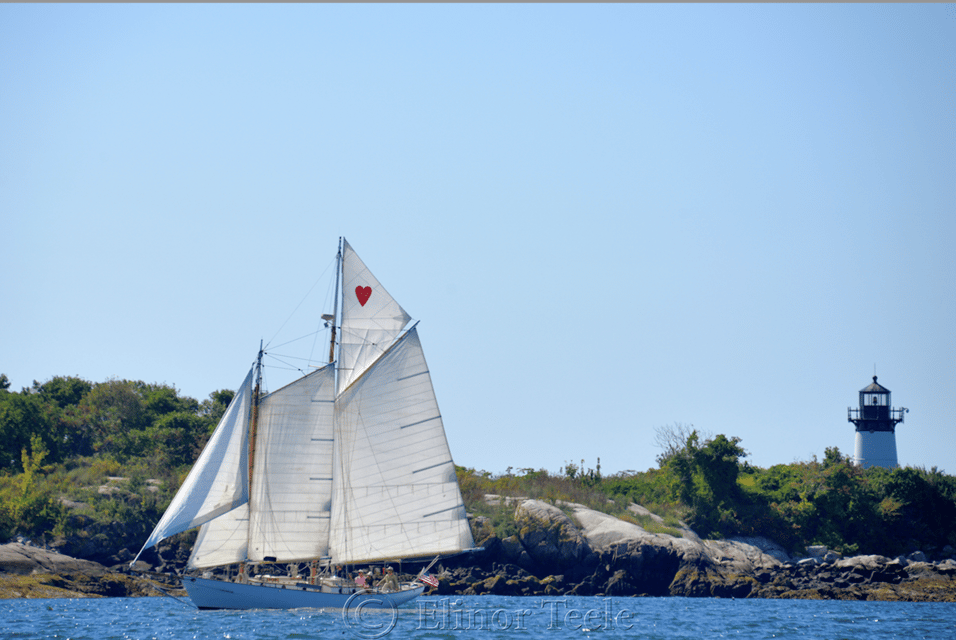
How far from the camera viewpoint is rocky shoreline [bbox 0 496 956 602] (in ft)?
185

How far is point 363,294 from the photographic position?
43.8 meters

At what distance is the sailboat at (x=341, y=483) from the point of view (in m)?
41.6

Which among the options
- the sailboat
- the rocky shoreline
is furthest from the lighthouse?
the sailboat

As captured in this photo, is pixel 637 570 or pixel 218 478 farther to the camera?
pixel 637 570

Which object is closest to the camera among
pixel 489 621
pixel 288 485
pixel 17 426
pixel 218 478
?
pixel 218 478

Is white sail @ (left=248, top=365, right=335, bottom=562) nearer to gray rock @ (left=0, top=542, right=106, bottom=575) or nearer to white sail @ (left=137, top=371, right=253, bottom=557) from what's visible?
white sail @ (left=137, top=371, right=253, bottom=557)

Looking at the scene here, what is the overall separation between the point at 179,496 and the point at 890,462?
6001 cm

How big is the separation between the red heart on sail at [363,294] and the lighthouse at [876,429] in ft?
169

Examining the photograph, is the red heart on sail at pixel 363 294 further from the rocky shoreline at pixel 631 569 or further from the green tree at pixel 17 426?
the green tree at pixel 17 426

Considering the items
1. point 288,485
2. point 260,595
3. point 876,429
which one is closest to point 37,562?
point 260,595

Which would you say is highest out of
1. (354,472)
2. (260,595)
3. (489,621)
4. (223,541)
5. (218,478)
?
(354,472)

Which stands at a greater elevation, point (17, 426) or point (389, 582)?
point (17, 426)

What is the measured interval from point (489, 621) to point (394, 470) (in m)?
7.53

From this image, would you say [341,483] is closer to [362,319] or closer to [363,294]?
[362,319]
